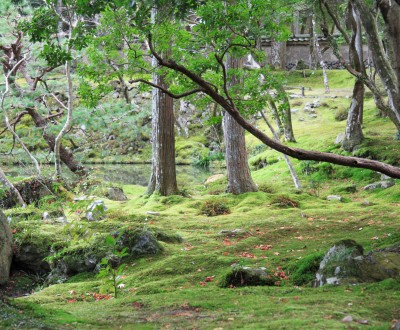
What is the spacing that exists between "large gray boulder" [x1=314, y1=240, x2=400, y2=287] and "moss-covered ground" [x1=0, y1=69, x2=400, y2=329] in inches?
10.0

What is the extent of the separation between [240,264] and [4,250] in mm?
4135

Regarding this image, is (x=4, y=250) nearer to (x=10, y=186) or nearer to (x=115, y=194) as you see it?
(x=10, y=186)

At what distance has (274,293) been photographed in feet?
16.3

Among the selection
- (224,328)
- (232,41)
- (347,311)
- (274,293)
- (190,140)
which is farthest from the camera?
(190,140)

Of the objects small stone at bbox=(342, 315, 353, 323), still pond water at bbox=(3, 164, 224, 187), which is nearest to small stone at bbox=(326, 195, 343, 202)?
still pond water at bbox=(3, 164, 224, 187)

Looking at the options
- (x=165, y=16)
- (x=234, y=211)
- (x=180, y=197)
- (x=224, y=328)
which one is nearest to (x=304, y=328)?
(x=224, y=328)

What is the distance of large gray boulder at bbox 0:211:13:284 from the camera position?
7.75 metres

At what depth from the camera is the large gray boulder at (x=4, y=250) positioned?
775 centimetres

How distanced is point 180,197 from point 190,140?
74.8 ft

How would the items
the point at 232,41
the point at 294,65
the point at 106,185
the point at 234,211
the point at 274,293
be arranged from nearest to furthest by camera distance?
the point at 274,293, the point at 232,41, the point at 234,211, the point at 106,185, the point at 294,65

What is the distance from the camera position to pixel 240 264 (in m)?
6.45

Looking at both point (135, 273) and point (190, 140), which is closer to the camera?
point (135, 273)

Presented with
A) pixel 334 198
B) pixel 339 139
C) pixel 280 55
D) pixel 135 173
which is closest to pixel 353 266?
pixel 334 198

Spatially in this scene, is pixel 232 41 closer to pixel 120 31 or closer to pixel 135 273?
pixel 120 31
